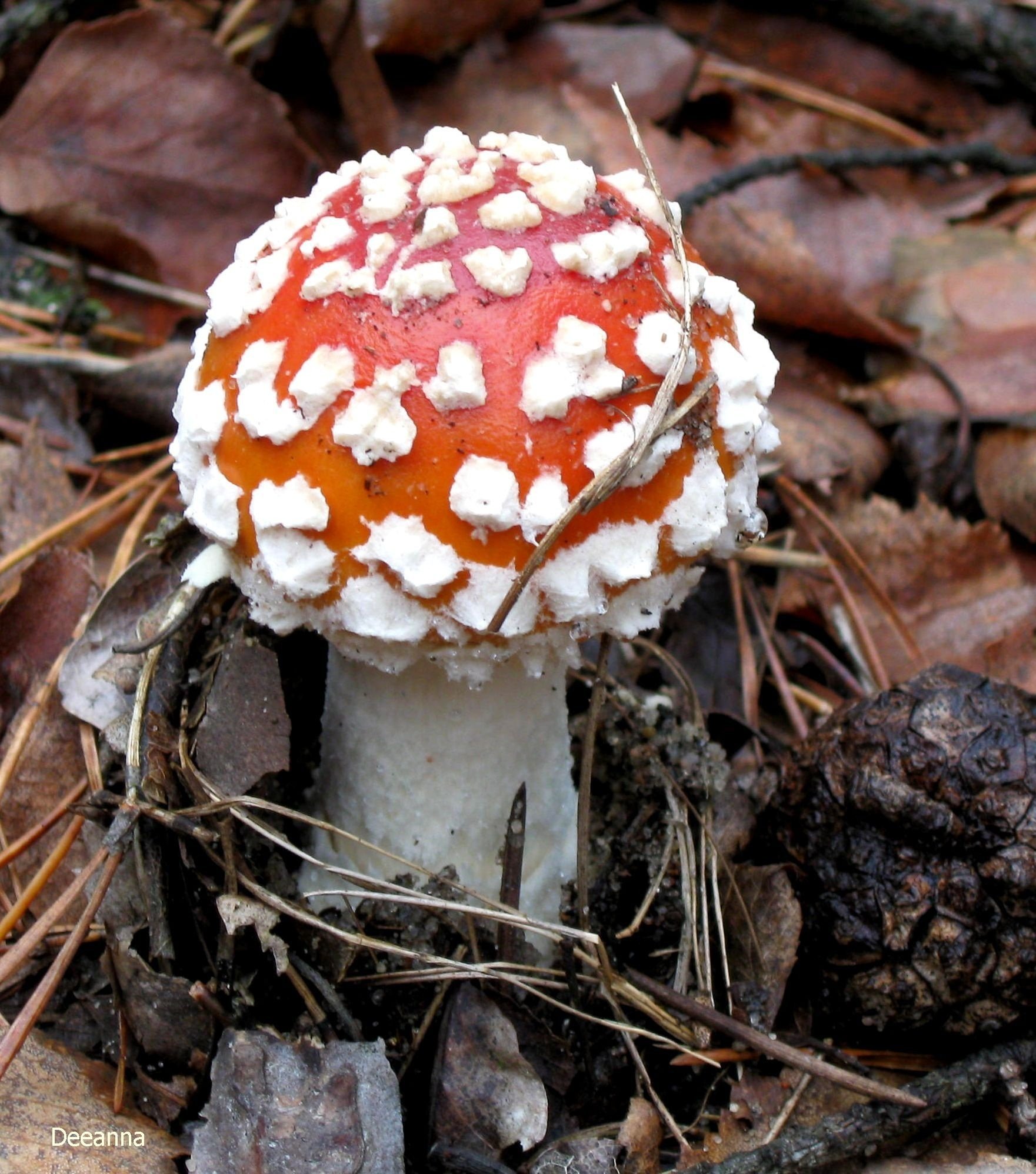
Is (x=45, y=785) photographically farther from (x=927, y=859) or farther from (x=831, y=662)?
(x=831, y=662)

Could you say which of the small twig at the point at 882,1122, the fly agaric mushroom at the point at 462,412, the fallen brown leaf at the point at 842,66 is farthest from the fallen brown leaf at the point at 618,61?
the small twig at the point at 882,1122

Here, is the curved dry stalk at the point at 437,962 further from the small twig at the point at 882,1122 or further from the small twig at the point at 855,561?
the small twig at the point at 855,561

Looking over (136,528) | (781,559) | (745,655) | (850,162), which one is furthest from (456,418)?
(850,162)

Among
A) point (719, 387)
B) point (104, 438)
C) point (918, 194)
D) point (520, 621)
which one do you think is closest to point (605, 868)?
point (520, 621)

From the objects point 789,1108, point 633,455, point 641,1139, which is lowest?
point 789,1108

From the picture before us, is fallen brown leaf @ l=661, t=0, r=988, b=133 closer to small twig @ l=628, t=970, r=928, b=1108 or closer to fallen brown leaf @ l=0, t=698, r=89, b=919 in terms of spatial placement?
fallen brown leaf @ l=0, t=698, r=89, b=919
